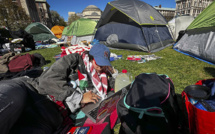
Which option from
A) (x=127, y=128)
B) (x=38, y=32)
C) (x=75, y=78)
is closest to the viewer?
(x=127, y=128)

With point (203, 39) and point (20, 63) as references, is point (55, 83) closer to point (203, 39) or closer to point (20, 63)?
point (20, 63)

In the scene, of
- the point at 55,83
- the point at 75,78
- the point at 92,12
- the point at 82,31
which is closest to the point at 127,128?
the point at 55,83

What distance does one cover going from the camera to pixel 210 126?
1087 mm

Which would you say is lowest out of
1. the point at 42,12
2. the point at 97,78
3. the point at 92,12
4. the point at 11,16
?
the point at 97,78

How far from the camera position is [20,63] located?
144 inches

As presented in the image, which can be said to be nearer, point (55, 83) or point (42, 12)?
point (55, 83)

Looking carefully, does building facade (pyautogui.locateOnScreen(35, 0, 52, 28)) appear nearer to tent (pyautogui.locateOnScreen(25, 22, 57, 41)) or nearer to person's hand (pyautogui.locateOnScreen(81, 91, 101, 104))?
tent (pyautogui.locateOnScreen(25, 22, 57, 41))

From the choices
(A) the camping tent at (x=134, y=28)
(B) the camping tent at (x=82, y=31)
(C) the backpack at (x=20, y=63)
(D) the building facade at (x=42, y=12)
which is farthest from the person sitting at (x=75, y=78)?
(D) the building facade at (x=42, y=12)

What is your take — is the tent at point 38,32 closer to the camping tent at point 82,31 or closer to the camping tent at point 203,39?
the camping tent at point 82,31

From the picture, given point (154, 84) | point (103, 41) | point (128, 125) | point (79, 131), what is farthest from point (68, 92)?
point (103, 41)

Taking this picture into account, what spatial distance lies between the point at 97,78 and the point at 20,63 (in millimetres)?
3309

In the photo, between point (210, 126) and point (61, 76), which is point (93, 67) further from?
point (210, 126)

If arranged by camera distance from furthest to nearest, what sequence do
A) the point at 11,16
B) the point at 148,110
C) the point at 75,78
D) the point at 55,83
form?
1. the point at 11,16
2. the point at 75,78
3. the point at 55,83
4. the point at 148,110

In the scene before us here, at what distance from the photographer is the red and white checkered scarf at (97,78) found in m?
1.71
